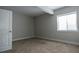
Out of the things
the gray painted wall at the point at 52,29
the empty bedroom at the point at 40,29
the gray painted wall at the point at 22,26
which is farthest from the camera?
the gray painted wall at the point at 22,26

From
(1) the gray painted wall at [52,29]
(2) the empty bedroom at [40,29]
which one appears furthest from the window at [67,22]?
(1) the gray painted wall at [52,29]

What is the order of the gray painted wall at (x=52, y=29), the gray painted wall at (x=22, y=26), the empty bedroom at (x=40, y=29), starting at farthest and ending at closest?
the gray painted wall at (x=22, y=26) → the gray painted wall at (x=52, y=29) → the empty bedroom at (x=40, y=29)

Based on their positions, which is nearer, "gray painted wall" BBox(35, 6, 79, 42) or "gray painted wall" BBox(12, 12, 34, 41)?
"gray painted wall" BBox(35, 6, 79, 42)

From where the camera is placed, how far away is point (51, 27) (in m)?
5.73

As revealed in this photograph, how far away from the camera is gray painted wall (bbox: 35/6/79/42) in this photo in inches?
169

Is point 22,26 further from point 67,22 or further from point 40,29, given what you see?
point 67,22

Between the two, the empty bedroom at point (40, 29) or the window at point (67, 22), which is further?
the window at point (67, 22)

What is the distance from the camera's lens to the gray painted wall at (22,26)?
5695 millimetres

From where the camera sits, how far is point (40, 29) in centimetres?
700

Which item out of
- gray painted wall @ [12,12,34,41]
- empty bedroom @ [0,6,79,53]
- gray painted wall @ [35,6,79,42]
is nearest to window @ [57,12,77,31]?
empty bedroom @ [0,6,79,53]

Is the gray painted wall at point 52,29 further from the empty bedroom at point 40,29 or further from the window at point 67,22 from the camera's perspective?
the window at point 67,22

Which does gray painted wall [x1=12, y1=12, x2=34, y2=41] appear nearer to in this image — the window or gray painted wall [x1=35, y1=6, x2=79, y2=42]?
gray painted wall [x1=35, y1=6, x2=79, y2=42]

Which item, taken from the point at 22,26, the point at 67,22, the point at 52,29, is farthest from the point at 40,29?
the point at 67,22
